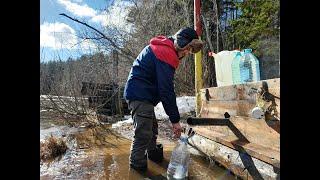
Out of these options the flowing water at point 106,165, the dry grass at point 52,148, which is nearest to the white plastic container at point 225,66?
the flowing water at point 106,165

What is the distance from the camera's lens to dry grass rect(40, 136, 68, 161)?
15.8 feet

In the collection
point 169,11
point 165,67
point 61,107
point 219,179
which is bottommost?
point 219,179

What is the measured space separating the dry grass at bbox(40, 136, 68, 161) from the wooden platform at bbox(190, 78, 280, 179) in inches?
77.8

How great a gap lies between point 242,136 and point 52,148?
279 cm

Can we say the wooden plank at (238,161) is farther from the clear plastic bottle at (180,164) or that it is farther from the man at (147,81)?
the man at (147,81)

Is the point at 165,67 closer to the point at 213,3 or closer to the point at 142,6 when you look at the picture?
the point at 142,6

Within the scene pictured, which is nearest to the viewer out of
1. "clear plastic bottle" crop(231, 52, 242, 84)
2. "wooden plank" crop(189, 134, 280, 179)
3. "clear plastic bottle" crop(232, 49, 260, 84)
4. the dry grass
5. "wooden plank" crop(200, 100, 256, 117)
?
"wooden plank" crop(189, 134, 280, 179)

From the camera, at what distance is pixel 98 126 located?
7535 mm

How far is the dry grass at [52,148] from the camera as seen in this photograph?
15.8 ft

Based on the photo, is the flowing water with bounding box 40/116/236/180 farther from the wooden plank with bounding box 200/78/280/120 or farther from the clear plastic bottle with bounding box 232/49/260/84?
the clear plastic bottle with bounding box 232/49/260/84

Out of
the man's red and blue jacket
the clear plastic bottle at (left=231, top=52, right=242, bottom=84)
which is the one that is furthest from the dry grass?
the clear plastic bottle at (left=231, top=52, right=242, bottom=84)
